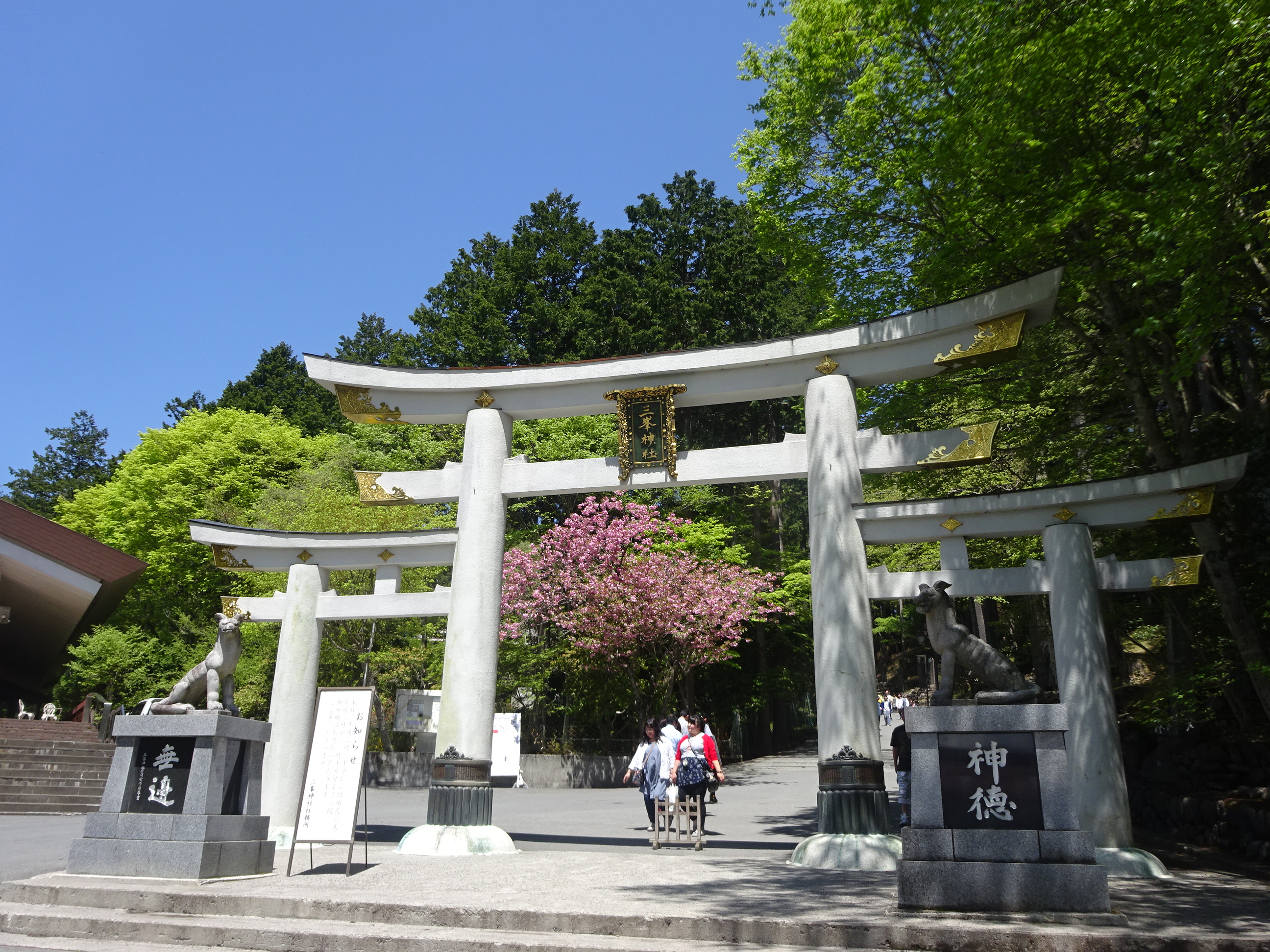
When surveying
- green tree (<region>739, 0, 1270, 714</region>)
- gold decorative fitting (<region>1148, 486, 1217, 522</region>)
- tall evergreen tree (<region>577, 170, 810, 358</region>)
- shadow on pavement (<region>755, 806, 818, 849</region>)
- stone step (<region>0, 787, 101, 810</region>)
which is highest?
tall evergreen tree (<region>577, 170, 810, 358</region>)

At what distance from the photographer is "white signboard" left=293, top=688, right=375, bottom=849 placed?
25.6 ft

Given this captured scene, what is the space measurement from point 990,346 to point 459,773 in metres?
7.46

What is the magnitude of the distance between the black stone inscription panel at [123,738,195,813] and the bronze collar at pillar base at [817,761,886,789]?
234 inches

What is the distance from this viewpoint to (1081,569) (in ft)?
29.2

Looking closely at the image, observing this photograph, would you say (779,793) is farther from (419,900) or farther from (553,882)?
(419,900)

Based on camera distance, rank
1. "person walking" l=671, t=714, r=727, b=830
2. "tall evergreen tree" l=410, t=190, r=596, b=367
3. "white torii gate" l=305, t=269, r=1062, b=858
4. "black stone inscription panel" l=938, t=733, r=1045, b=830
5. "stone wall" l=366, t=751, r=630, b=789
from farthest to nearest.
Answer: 1. "tall evergreen tree" l=410, t=190, r=596, b=367
2. "stone wall" l=366, t=751, r=630, b=789
3. "person walking" l=671, t=714, r=727, b=830
4. "white torii gate" l=305, t=269, r=1062, b=858
5. "black stone inscription panel" l=938, t=733, r=1045, b=830

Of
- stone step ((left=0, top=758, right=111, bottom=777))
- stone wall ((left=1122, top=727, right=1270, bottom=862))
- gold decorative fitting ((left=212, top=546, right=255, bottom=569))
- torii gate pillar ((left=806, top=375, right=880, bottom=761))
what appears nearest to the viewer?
torii gate pillar ((left=806, top=375, right=880, bottom=761))

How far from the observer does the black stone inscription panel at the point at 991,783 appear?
5.95m

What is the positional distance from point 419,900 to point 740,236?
1078 inches

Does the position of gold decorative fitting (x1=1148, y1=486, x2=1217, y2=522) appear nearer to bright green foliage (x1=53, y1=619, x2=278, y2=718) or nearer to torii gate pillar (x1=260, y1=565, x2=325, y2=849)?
torii gate pillar (x1=260, y1=565, x2=325, y2=849)

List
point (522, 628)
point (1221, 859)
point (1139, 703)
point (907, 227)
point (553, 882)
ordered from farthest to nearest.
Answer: point (522, 628) → point (907, 227) → point (1139, 703) → point (1221, 859) → point (553, 882)

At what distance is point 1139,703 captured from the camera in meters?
11.9

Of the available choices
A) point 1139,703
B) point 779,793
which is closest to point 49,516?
point 779,793

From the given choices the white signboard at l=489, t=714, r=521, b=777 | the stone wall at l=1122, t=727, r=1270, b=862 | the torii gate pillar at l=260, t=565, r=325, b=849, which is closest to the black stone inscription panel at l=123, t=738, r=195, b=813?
the torii gate pillar at l=260, t=565, r=325, b=849
